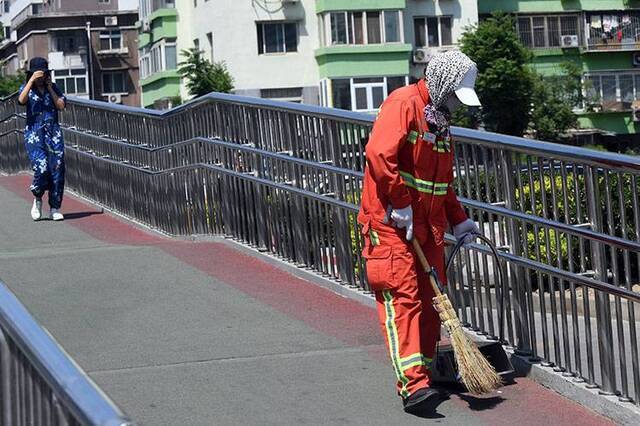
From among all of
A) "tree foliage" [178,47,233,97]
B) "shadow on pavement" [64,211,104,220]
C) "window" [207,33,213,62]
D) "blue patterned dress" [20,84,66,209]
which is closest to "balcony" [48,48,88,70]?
"window" [207,33,213,62]

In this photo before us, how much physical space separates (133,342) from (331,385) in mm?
1564

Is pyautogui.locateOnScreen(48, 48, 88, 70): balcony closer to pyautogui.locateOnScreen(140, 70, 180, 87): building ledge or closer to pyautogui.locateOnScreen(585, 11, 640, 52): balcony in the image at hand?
pyautogui.locateOnScreen(140, 70, 180, 87): building ledge

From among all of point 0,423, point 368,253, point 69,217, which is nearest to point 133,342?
point 368,253

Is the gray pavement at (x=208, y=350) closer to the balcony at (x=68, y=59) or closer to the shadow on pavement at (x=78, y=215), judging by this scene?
the shadow on pavement at (x=78, y=215)

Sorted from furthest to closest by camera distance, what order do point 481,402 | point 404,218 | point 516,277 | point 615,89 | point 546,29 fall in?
point 615,89 → point 546,29 → point 516,277 → point 481,402 → point 404,218

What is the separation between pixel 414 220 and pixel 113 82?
91.8 meters

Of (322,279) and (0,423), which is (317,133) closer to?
(322,279)

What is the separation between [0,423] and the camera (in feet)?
13.4

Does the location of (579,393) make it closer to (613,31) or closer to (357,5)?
(357,5)

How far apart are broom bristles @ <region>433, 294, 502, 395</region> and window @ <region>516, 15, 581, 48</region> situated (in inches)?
2475

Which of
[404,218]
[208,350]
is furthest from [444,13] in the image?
[404,218]

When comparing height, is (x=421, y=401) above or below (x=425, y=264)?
below

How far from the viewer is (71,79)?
96625 mm

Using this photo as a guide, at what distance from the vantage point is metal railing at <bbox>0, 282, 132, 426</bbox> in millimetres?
2895
